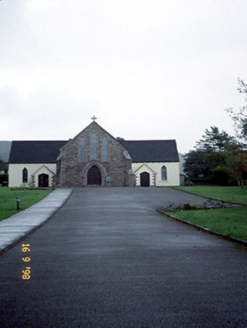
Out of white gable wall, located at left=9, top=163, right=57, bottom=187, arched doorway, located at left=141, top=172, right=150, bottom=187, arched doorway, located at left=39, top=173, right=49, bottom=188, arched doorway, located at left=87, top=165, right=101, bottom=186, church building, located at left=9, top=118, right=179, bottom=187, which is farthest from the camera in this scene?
white gable wall, located at left=9, top=163, right=57, bottom=187

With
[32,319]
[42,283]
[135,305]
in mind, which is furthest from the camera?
[42,283]

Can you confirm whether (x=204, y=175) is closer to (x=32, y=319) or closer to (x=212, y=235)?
(x=212, y=235)

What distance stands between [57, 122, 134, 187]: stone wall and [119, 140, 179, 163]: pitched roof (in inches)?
293

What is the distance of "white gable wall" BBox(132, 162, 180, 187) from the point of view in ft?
229

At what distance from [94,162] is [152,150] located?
1341 cm

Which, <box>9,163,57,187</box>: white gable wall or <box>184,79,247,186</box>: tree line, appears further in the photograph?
<box>9,163,57,187</box>: white gable wall

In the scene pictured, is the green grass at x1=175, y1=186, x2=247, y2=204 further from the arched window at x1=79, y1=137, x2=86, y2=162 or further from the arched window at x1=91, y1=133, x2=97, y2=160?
the arched window at x1=79, y1=137, x2=86, y2=162

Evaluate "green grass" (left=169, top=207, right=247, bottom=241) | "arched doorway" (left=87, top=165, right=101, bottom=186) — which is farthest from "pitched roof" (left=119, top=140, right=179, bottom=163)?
"green grass" (left=169, top=207, right=247, bottom=241)

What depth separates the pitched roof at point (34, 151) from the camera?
2827 inches

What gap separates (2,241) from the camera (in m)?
13.7

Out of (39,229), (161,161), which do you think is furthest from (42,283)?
(161,161)

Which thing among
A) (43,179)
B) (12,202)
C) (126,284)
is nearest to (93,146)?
(43,179)

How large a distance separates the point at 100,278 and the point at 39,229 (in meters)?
10.3
